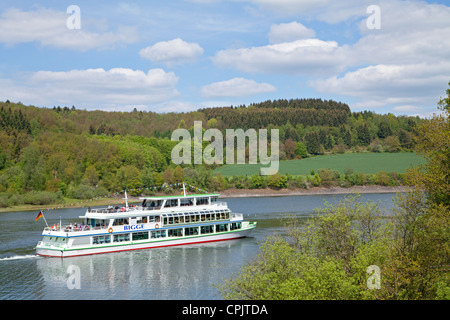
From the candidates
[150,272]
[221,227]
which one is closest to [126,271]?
[150,272]

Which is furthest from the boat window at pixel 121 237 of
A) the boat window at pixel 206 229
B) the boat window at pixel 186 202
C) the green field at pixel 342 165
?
the green field at pixel 342 165

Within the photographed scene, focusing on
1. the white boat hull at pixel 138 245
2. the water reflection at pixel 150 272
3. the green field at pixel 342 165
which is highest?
the green field at pixel 342 165

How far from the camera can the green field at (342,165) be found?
174125 mm

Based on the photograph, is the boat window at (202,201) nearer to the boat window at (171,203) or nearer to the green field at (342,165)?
the boat window at (171,203)

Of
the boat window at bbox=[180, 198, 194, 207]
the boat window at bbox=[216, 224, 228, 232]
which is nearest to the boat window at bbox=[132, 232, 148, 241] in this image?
the boat window at bbox=[180, 198, 194, 207]

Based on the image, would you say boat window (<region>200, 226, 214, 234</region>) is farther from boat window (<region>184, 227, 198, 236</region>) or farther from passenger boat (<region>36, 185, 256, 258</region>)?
boat window (<region>184, 227, 198, 236</region>)

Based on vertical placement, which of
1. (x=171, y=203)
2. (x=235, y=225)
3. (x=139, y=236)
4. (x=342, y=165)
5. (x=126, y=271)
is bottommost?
(x=126, y=271)

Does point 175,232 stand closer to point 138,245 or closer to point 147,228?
point 147,228

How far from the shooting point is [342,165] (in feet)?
602

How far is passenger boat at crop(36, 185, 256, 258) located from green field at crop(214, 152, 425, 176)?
102 metres

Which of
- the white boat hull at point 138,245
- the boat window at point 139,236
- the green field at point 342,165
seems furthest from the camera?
the green field at point 342,165

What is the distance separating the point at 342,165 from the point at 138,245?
13423 centimetres
